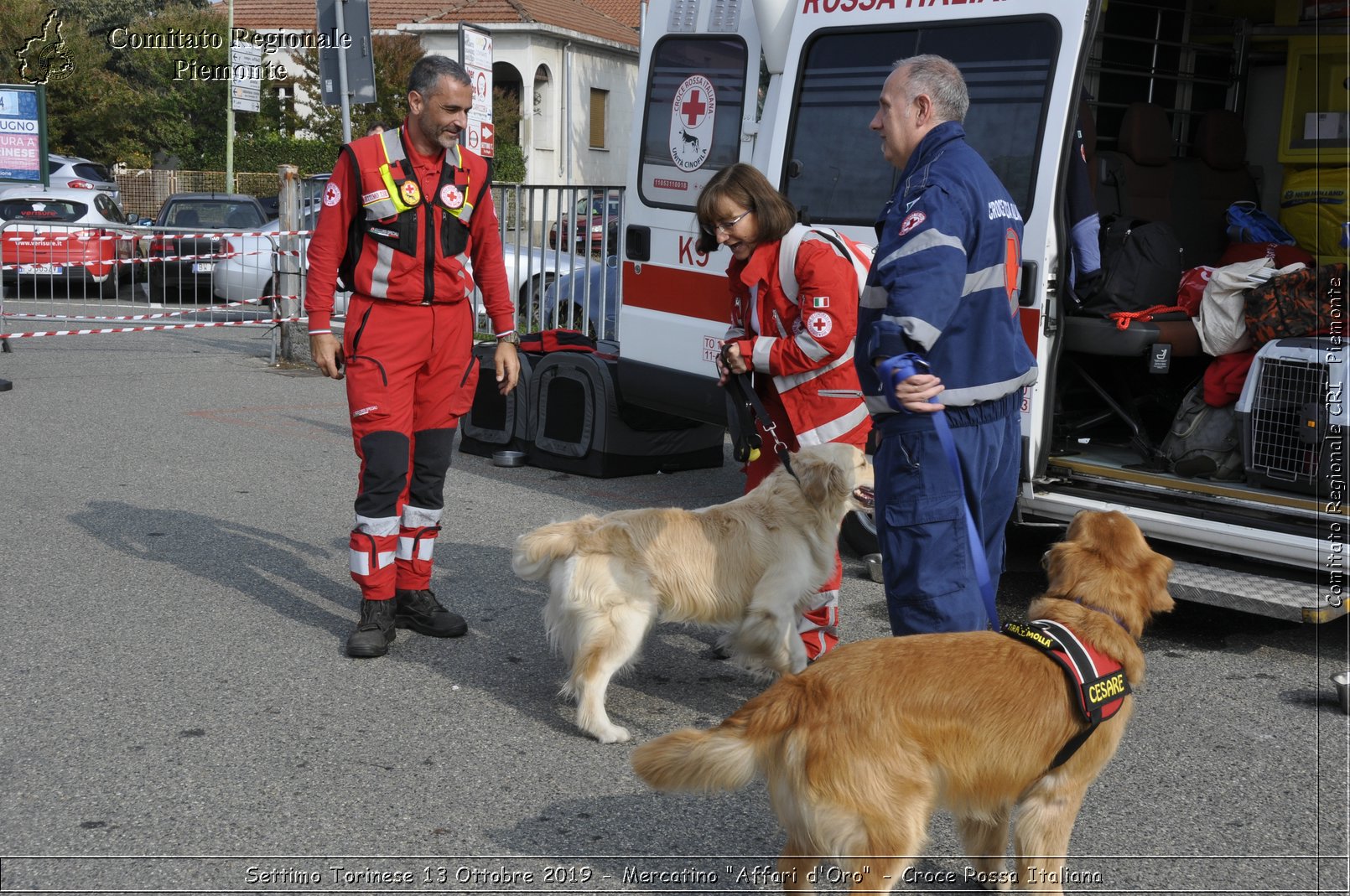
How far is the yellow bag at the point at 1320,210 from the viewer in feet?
22.7

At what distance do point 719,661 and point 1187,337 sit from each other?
2835 millimetres

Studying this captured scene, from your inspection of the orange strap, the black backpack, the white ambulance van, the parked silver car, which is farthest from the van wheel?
the parked silver car

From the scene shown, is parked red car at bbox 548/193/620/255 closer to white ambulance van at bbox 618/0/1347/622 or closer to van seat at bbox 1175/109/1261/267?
white ambulance van at bbox 618/0/1347/622

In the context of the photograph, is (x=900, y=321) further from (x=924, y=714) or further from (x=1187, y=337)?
(x=1187, y=337)

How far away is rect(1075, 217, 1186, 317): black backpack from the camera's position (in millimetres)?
5992

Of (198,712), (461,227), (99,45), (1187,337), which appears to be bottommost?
(198,712)

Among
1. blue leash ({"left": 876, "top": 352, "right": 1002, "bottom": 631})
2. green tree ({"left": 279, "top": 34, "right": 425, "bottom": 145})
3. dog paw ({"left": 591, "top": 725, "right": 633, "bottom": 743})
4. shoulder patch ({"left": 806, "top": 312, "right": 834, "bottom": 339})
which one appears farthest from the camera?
green tree ({"left": 279, "top": 34, "right": 425, "bottom": 145})

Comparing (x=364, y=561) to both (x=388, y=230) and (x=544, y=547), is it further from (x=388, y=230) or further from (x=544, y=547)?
(x=388, y=230)

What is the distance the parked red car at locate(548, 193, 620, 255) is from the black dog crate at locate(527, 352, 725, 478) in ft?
5.18

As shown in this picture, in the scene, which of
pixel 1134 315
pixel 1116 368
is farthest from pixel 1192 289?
pixel 1116 368

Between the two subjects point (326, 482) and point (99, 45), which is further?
point (99, 45)

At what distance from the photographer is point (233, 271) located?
53.9ft

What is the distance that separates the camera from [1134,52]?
23.4 feet

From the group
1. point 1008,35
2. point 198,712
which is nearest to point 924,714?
point 198,712
